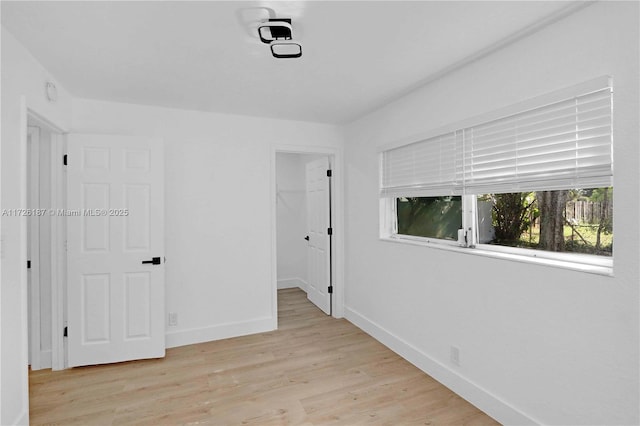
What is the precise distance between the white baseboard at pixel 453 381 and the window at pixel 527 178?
999 mm

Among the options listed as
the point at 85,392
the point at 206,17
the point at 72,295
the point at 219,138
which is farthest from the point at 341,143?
the point at 85,392

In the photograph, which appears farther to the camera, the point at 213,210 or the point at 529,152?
the point at 213,210

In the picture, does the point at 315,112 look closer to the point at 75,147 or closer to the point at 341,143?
the point at 341,143

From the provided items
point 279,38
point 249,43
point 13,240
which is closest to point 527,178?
point 279,38

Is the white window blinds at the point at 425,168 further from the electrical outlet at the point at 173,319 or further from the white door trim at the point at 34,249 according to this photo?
the white door trim at the point at 34,249

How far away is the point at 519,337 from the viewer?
2.03 m

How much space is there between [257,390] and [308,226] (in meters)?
2.74

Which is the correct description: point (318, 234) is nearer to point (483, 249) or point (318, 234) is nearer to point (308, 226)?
point (308, 226)

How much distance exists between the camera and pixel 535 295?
1.93 metres

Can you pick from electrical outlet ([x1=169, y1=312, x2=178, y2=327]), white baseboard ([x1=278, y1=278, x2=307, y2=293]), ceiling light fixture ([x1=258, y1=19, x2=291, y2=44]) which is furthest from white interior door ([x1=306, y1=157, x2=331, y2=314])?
ceiling light fixture ([x1=258, y1=19, x2=291, y2=44])

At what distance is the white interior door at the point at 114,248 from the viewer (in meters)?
2.92

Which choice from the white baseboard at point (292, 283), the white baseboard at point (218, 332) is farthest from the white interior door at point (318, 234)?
the white baseboard at point (218, 332)

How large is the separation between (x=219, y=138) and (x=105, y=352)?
237 centimetres

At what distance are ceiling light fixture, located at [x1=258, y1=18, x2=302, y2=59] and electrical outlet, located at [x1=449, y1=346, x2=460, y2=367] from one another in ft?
8.03
